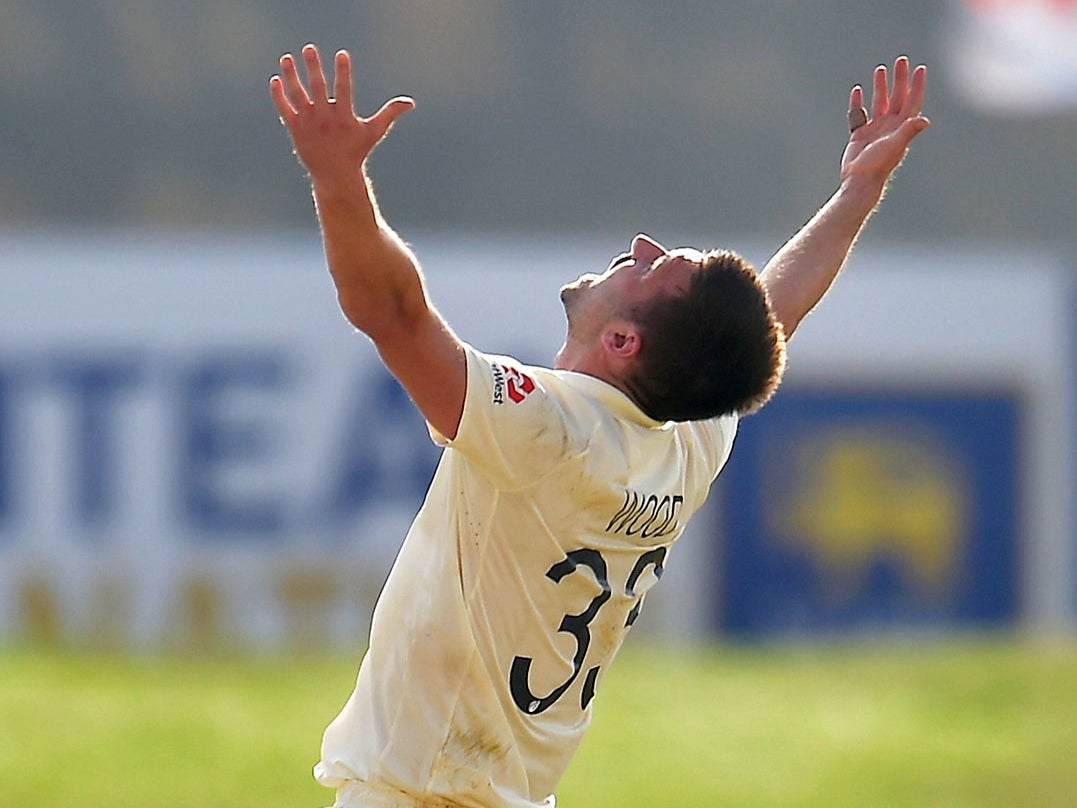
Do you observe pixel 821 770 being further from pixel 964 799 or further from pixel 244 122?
pixel 244 122

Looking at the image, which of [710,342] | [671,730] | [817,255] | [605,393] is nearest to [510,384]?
[605,393]

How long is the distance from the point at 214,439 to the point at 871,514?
4292mm

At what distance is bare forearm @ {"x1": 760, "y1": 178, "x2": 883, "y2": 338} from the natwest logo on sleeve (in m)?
0.98

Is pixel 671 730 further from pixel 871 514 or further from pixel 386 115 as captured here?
pixel 386 115

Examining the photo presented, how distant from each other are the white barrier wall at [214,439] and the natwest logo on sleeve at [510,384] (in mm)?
8446

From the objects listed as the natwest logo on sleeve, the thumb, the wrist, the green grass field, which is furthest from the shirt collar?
the green grass field

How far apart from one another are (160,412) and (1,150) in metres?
6.90

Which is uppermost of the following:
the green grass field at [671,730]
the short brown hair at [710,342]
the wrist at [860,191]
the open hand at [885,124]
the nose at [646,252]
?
the open hand at [885,124]

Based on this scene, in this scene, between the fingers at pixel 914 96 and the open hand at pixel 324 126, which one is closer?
the open hand at pixel 324 126

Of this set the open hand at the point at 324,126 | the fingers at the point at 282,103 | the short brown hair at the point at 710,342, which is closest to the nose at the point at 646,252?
the short brown hair at the point at 710,342

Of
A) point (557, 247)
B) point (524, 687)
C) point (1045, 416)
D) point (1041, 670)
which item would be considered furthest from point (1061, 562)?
point (524, 687)

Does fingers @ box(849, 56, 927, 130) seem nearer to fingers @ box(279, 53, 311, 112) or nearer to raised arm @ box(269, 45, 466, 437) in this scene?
raised arm @ box(269, 45, 466, 437)

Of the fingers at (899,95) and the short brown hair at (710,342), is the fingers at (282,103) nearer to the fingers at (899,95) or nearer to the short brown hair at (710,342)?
the short brown hair at (710,342)

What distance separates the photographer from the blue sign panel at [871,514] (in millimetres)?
13039
